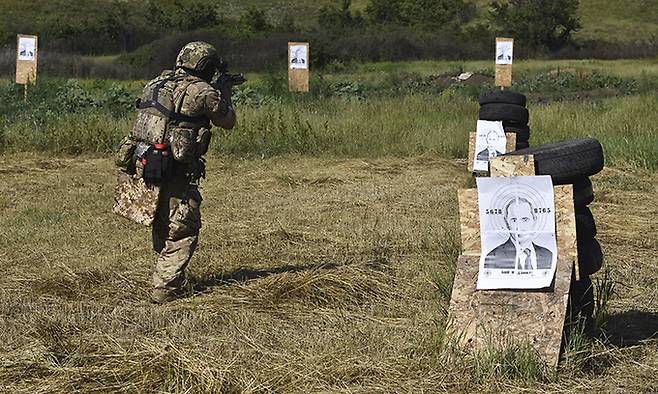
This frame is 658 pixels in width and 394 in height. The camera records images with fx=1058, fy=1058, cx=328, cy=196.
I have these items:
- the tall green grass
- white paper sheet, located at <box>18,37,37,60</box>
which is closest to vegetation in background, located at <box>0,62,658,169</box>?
Result: the tall green grass

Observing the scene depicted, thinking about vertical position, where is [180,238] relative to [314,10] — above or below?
below

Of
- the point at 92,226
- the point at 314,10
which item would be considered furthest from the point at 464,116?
the point at 314,10

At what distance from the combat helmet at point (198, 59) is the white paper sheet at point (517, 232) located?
2316mm

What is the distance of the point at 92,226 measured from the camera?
9742 millimetres

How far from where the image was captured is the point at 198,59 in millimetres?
6695

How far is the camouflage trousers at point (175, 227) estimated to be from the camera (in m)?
6.76

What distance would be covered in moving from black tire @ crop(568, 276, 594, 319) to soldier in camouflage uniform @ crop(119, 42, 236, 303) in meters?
2.50

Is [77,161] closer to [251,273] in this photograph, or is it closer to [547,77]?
[251,273]

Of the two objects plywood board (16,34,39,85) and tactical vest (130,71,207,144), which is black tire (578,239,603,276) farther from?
plywood board (16,34,39,85)

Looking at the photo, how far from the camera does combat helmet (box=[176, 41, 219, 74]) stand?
22.0 ft

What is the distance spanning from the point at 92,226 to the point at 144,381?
5.16 meters

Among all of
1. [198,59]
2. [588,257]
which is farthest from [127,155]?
[588,257]

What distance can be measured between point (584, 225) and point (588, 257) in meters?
0.17

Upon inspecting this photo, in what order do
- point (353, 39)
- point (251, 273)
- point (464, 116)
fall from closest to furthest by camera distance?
point (251, 273) < point (464, 116) < point (353, 39)
